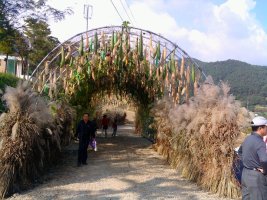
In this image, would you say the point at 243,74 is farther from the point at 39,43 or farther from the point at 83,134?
the point at 83,134

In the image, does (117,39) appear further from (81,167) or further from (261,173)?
(261,173)

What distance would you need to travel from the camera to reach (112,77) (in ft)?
51.6

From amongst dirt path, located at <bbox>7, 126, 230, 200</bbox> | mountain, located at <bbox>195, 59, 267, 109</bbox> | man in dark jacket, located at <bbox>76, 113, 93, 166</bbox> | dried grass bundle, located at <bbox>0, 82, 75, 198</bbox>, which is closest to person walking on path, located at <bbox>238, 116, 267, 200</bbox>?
dirt path, located at <bbox>7, 126, 230, 200</bbox>

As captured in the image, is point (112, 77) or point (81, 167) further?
point (112, 77)

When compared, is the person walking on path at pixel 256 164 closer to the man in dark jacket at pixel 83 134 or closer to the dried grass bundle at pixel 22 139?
the dried grass bundle at pixel 22 139

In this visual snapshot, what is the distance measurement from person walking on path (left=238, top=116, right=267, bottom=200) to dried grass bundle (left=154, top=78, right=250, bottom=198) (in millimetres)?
2960

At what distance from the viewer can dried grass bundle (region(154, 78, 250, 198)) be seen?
8.44 meters

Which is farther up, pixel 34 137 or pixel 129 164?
pixel 34 137

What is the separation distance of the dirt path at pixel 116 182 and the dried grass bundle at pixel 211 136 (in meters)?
0.36

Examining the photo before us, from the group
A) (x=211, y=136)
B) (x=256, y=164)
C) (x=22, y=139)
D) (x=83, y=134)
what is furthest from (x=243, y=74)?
(x=256, y=164)

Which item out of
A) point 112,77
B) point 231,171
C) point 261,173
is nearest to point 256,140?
point 261,173

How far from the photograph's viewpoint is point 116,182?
358 inches

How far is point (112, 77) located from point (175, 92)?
4.24 m

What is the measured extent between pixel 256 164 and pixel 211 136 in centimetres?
354
